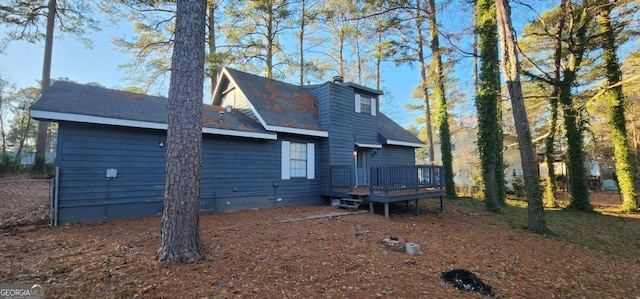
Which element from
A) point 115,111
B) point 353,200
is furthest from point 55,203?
point 353,200

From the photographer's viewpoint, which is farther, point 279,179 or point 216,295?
point 279,179

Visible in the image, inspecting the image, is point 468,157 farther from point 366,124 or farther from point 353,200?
point 353,200

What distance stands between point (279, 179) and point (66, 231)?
5850mm

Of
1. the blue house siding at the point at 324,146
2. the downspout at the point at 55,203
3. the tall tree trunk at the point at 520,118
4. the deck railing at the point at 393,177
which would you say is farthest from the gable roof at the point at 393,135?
the downspout at the point at 55,203

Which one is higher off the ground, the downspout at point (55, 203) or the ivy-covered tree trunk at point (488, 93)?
the ivy-covered tree trunk at point (488, 93)

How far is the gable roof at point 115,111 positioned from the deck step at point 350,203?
338 centimetres

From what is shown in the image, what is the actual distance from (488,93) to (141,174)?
40.7 ft

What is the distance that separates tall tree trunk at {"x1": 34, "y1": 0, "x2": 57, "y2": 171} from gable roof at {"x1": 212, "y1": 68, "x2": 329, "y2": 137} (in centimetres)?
851

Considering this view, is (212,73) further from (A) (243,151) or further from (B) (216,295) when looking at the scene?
(B) (216,295)

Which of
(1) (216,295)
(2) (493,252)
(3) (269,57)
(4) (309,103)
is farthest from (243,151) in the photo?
(3) (269,57)

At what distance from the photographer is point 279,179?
401 inches

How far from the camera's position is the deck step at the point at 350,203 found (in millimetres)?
9400

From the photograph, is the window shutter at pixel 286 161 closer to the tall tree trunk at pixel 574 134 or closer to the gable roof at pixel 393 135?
the gable roof at pixel 393 135

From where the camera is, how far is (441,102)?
15.1 meters
